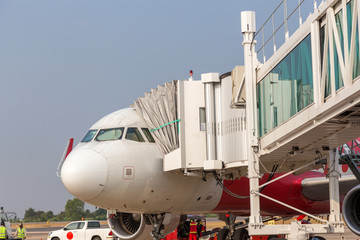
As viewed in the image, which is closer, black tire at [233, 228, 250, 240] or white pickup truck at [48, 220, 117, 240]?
black tire at [233, 228, 250, 240]

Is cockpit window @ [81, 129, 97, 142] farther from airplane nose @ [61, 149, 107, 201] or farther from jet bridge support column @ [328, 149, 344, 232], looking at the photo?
jet bridge support column @ [328, 149, 344, 232]

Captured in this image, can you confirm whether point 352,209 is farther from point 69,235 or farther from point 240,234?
point 69,235

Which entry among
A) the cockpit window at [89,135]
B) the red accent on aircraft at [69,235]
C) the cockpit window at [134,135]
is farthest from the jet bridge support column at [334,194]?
the red accent on aircraft at [69,235]

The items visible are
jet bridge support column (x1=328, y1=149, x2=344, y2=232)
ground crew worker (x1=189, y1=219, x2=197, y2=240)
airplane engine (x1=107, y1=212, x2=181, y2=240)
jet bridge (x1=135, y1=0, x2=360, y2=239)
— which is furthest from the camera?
ground crew worker (x1=189, y1=219, x2=197, y2=240)

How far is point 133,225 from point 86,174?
4.05 metres

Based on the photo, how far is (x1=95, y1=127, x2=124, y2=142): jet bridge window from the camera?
1614cm

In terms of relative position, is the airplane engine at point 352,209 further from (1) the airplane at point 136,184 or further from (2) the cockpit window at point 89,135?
(2) the cockpit window at point 89,135

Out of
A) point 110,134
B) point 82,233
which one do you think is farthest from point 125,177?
point 82,233

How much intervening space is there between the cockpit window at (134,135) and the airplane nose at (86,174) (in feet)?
3.56

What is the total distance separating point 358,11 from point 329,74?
1.36m

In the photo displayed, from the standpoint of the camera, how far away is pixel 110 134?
16297mm

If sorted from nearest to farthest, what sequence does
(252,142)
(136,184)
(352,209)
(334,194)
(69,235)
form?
1. (252,142)
2. (334,194)
3. (352,209)
4. (136,184)
5. (69,235)

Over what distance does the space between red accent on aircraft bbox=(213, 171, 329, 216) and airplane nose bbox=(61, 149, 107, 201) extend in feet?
13.5

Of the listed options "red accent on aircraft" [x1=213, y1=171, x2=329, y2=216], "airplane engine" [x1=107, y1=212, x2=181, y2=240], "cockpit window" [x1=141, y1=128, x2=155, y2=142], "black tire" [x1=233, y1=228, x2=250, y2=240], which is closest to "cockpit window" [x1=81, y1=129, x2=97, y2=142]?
"cockpit window" [x1=141, y1=128, x2=155, y2=142]
